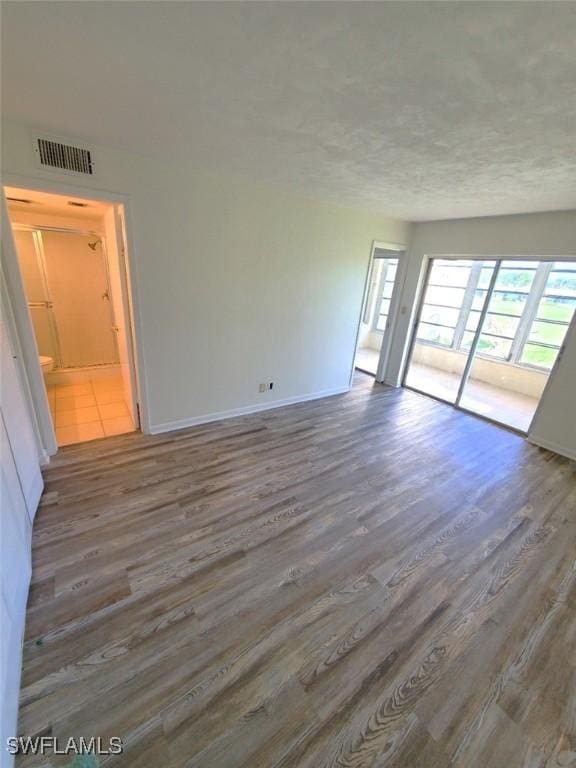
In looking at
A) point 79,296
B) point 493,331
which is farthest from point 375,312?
point 79,296

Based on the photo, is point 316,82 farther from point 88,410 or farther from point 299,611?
point 88,410

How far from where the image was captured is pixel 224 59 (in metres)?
1.31

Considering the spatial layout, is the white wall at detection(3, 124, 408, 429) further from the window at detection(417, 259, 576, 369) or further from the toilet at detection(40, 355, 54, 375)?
the toilet at detection(40, 355, 54, 375)

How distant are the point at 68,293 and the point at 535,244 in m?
6.02

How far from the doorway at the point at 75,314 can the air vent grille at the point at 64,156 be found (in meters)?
1.13

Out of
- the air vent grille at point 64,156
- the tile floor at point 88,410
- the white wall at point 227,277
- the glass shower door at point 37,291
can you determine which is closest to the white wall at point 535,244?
the white wall at point 227,277

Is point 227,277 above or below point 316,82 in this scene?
below

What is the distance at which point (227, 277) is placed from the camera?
327 centimetres

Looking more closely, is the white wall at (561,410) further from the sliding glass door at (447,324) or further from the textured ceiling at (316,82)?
the textured ceiling at (316,82)

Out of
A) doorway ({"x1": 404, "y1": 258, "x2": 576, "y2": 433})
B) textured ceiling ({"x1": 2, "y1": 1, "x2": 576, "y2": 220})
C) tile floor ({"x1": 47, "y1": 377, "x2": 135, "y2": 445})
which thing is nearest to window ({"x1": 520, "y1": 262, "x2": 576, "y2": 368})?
doorway ({"x1": 404, "y1": 258, "x2": 576, "y2": 433})

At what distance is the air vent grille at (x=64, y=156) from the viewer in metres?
2.18

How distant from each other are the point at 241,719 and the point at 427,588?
122 centimetres

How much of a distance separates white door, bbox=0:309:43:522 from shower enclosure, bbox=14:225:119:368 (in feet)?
7.62

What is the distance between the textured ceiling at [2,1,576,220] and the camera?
41.9 inches
